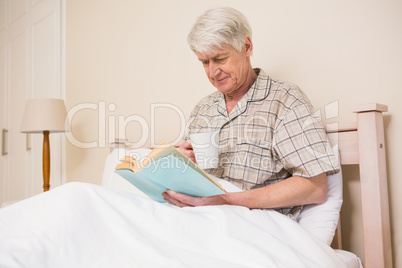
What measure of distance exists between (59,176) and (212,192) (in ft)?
7.07

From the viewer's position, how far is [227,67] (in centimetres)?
119

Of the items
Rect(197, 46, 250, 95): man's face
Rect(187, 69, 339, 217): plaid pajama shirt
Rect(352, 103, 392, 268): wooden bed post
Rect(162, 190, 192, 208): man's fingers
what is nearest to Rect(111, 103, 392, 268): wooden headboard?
Rect(352, 103, 392, 268): wooden bed post

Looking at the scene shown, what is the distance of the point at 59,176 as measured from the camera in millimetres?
2740

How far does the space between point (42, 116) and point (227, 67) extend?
4.93 feet

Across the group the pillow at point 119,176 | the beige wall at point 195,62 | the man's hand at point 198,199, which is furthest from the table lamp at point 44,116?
the man's hand at point 198,199

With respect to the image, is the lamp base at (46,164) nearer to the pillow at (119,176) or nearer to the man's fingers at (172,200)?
the pillow at (119,176)

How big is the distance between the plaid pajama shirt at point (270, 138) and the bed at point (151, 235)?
17 cm

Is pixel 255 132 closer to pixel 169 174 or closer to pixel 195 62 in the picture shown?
pixel 169 174

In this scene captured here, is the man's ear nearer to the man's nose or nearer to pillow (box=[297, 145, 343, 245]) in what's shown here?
the man's nose

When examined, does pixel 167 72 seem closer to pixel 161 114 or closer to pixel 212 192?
pixel 161 114

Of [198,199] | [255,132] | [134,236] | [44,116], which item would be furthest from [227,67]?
[44,116]

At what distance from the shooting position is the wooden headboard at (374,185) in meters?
1.00

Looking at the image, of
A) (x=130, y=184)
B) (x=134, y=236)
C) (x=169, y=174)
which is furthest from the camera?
(x=130, y=184)

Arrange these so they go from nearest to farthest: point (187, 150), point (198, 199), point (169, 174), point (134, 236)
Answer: point (134, 236)
point (169, 174)
point (198, 199)
point (187, 150)
